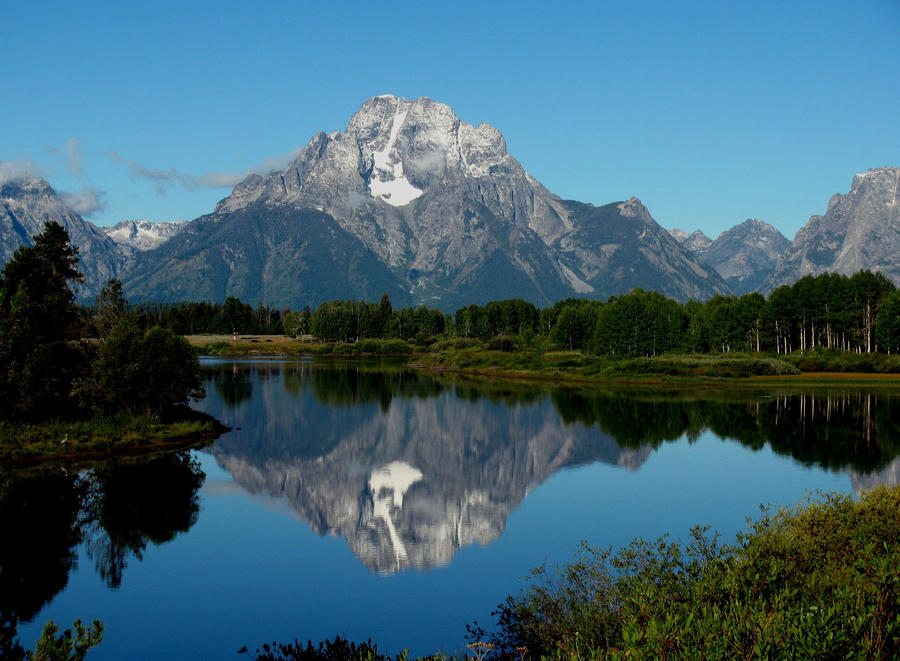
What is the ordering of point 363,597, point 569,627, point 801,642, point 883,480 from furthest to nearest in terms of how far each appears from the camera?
1. point 883,480
2. point 363,597
3. point 569,627
4. point 801,642

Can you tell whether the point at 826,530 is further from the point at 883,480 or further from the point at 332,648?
the point at 883,480

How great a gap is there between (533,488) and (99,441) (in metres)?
30.2

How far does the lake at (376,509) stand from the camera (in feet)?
81.2

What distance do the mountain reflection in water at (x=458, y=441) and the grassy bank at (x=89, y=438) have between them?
3.63m

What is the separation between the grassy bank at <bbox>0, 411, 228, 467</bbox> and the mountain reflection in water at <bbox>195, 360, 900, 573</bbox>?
3.63 metres

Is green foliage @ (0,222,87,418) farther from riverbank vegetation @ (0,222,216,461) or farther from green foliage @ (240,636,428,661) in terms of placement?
green foliage @ (240,636,428,661)

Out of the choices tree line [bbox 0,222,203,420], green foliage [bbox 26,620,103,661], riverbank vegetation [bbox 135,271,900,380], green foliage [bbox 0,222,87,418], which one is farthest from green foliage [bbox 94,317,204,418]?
riverbank vegetation [bbox 135,271,900,380]

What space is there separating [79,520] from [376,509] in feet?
49.3

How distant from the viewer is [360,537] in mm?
34781

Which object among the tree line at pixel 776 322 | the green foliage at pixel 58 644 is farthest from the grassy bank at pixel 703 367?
the green foliage at pixel 58 644

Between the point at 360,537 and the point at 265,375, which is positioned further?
the point at 265,375

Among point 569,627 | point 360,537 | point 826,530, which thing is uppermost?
point 826,530

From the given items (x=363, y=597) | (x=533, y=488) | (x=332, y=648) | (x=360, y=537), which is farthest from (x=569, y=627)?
(x=533, y=488)

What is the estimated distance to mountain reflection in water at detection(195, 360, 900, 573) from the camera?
1501 inches
